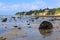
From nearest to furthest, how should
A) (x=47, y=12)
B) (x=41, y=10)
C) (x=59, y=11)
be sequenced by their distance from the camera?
(x=59, y=11)
(x=47, y=12)
(x=41, y=10)

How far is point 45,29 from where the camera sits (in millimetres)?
28891

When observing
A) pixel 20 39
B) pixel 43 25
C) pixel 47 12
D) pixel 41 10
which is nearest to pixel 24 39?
pixel 20 39

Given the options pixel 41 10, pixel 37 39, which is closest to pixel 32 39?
pixel 37 39

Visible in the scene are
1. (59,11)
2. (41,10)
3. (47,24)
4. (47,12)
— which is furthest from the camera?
(41,10)

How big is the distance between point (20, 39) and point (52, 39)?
10.8ft

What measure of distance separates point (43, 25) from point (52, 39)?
9.74m

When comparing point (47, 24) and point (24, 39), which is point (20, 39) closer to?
point (24, 39)

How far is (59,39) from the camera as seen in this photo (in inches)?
733

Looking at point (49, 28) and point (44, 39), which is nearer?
point (44, 39)

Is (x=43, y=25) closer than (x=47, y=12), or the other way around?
(x=43, y=25)

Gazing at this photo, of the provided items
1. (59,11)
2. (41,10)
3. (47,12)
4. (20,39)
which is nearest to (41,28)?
(20,39)

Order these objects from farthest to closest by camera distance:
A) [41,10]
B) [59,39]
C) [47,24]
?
[41,10]
[47,24]
[59,39]

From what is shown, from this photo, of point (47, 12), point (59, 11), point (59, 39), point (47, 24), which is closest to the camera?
point (59, 39)

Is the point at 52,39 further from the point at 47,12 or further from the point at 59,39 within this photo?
the point at 47,12
